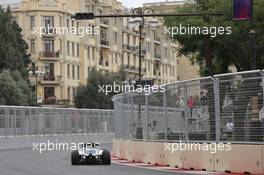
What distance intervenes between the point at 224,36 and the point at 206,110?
731 inches

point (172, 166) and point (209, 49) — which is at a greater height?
point (209, 49)

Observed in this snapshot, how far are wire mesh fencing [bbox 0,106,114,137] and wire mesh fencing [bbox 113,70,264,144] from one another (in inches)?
990

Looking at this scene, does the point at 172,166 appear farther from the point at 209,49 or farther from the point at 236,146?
the point at 209,49

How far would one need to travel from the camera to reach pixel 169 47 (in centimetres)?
12519

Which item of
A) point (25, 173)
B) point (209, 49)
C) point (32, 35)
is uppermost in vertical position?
point (32, 35)

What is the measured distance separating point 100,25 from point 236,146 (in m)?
81.1

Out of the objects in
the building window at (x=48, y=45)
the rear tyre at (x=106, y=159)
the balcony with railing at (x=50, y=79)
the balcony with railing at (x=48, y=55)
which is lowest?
the rear tyre at (x=106, y=159)

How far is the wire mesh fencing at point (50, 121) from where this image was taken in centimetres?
5272

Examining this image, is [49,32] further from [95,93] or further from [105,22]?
[105,22]

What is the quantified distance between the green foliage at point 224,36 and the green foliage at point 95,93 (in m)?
44.3

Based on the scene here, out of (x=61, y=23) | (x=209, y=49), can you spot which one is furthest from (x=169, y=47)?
(x=209, y=49)

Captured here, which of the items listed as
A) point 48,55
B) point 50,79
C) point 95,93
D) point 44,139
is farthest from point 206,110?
point 50,79

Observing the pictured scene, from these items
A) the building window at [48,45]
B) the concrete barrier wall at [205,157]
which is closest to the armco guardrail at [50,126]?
the concrete barrier wall at [205,157]

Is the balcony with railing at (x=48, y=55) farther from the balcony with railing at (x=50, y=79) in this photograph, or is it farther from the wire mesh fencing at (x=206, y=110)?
the wire mesh fencing at (x=206, y=110)
